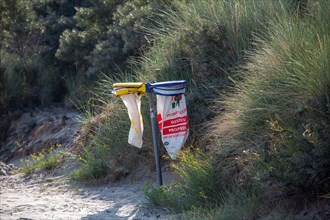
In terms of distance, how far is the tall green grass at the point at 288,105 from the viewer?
23.2 feet

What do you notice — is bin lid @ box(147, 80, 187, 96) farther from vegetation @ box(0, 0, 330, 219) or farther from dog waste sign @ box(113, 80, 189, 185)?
vegetation @ box(0, 0, 330, 219)

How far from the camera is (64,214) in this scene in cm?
874

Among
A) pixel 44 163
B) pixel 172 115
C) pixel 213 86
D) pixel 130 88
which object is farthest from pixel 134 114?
pixel 44 163

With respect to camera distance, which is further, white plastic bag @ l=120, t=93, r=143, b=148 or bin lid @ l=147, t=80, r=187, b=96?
white plastic bag @ l=120, t=93, r=143, b=148

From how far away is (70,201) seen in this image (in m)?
9.80

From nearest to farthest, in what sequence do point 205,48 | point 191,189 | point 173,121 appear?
point 191,189 → point 173,121 → point 205,48

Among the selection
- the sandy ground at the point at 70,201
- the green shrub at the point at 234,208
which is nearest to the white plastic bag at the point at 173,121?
the sandy ground at the point at 70,201

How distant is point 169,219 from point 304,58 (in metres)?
2.34

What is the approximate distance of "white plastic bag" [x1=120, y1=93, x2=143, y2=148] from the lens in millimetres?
9406

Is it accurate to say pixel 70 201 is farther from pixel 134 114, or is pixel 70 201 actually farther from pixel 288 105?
pixel 288 105

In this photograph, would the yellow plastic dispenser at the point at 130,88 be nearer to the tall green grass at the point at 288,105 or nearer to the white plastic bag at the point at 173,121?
the white plastic bag at the point at 173,121

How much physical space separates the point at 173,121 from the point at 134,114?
20.7 inches

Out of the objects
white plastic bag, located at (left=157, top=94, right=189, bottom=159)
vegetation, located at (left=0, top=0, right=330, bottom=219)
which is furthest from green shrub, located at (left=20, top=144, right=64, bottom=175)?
white plastic bag, located at (left=157, top=94, right=189, bottom=159)

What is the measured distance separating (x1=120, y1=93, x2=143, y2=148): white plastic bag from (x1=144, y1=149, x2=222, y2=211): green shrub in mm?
703
